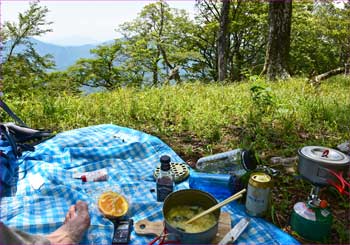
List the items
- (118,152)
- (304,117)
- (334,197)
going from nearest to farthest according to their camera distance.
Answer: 1. (334,197)
2. (118,152)
3. (304,117)

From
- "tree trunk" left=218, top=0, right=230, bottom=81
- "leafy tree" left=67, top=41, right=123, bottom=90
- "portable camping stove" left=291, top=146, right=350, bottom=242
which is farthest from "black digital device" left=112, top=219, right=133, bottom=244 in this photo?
"leafy tree" left=67, top=41, right=123, bottom=90

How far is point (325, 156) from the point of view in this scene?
1.70 meters

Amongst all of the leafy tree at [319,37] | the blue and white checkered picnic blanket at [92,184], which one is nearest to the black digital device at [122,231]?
the blue and white checkered picnic blanket at [92,184]

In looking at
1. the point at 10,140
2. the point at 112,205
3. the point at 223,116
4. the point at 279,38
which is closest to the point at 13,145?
the point at 10,140

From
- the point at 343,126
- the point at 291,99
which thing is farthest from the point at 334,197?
the point at 291,99

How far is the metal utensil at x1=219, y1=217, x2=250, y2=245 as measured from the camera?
163 cm

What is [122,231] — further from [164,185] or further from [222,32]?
[222,32]

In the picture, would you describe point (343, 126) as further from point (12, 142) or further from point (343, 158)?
point (12, 142)

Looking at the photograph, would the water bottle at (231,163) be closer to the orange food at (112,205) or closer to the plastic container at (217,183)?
the plastic container at (217,183)

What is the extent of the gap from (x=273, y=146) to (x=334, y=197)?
2.87 feet

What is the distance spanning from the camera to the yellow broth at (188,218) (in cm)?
160

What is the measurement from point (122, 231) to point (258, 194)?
842 mm

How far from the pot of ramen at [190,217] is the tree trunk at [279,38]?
5.02 metres

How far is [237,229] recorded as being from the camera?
5.66 feet
